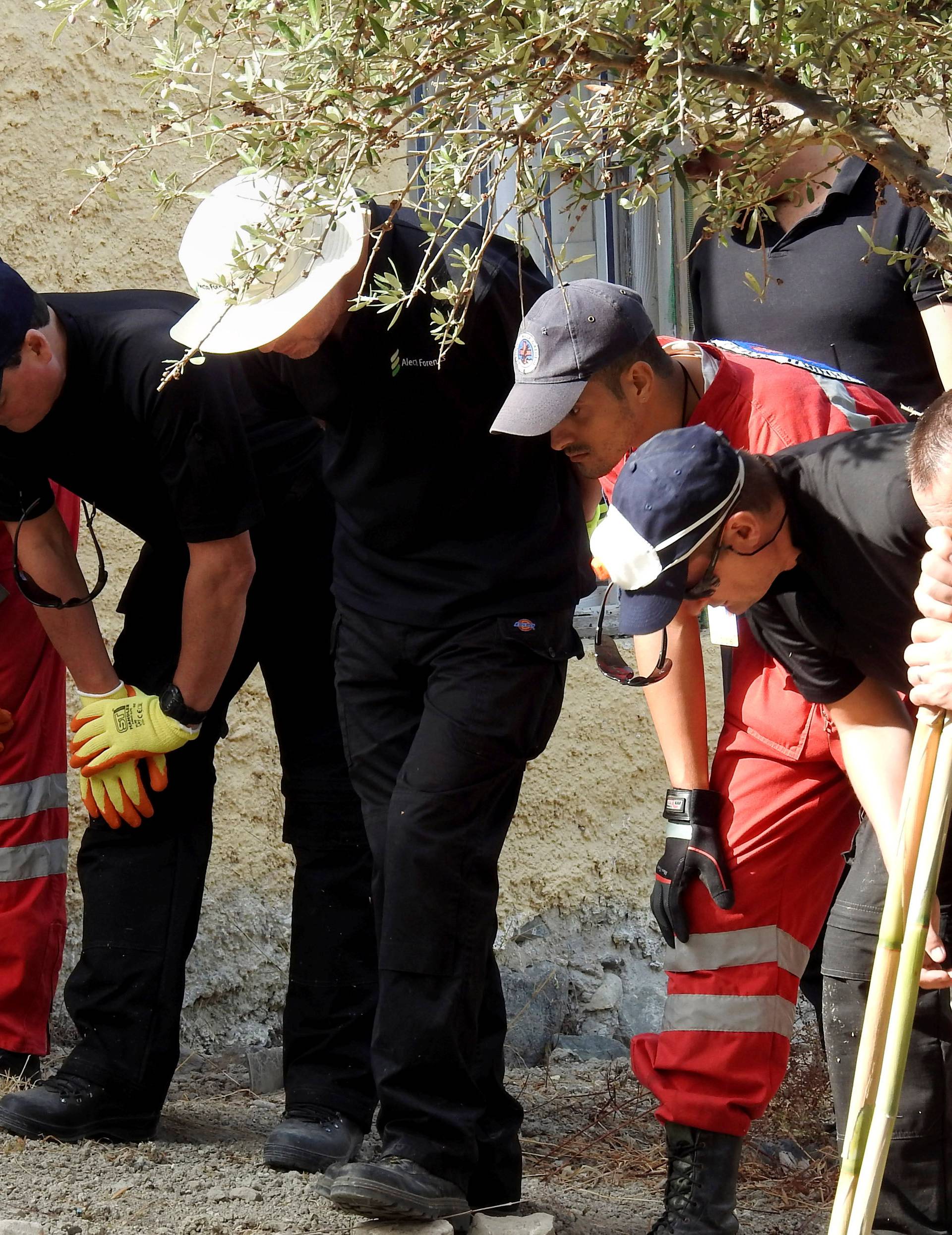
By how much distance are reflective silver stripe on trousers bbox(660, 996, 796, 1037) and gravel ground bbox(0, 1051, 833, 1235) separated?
0.47 metres

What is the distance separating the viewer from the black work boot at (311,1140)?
8.97 feet

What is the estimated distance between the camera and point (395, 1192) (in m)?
2.25

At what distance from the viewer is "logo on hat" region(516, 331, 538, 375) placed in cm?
238

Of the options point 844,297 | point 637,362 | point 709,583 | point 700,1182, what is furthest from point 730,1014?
point 844,297

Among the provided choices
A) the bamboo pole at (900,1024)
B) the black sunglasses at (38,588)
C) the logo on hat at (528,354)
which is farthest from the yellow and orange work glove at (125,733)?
the bamboo pole at (900,1024)

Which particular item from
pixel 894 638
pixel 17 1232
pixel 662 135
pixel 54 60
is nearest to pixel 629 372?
pixel 894 638

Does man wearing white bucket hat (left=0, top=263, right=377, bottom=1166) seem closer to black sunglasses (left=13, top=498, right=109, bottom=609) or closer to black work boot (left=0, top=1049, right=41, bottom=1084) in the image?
black sunglasses (left=13, top=498, right=109, bottom=609)

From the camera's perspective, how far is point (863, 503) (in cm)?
213

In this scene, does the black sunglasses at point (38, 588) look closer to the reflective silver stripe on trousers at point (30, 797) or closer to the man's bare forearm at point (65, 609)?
the man's bare forearm at point (65, 609)

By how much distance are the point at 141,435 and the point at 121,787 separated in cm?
70

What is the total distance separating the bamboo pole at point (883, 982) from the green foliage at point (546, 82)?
0.65 m

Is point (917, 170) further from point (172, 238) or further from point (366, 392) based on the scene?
point (172, 238)

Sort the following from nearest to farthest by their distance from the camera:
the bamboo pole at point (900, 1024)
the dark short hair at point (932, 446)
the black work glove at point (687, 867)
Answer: the bamboo pole at point (900, 1024), the dark short hair at point (932, 446), the black work glove at point (687, 867)

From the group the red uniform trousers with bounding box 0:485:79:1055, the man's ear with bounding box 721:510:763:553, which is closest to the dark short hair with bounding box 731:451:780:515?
the man's ear with bounding box 721:510:763:553
